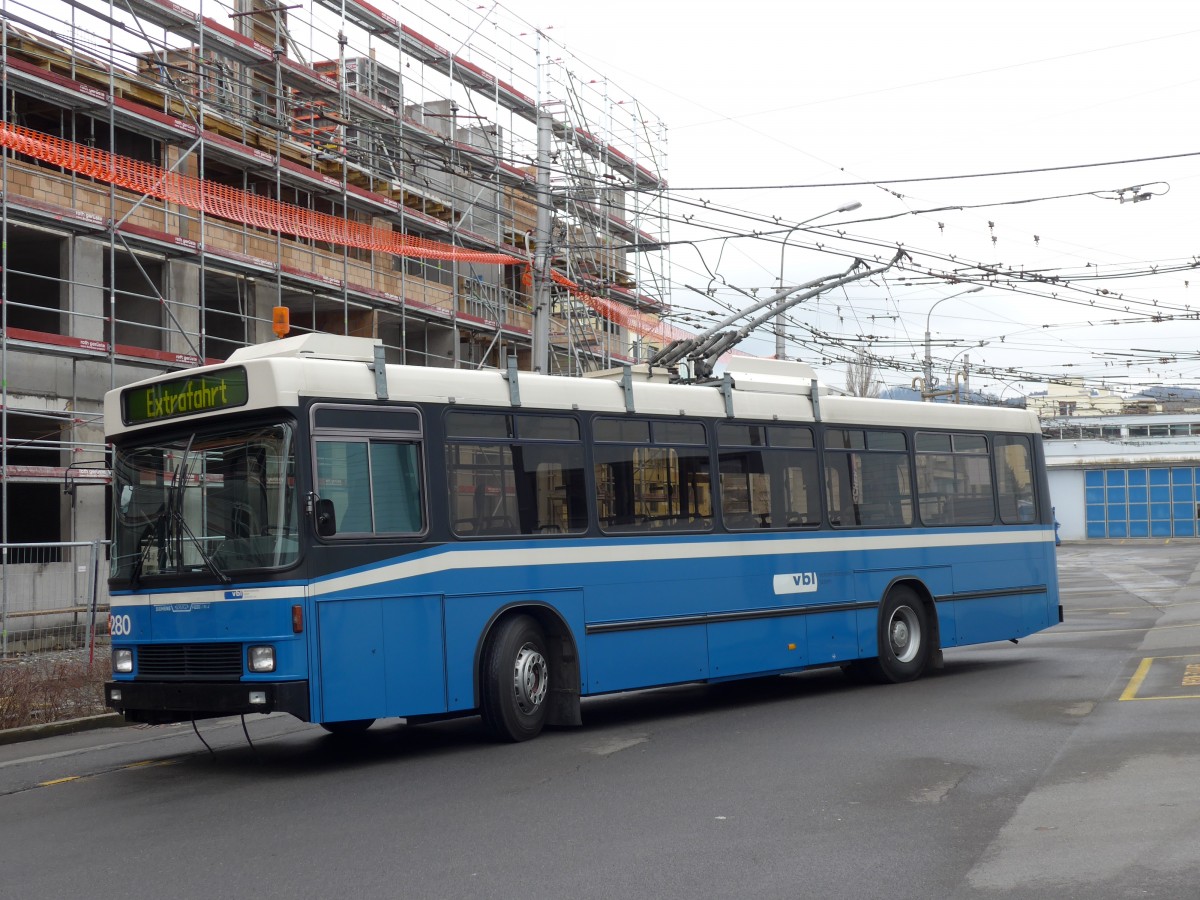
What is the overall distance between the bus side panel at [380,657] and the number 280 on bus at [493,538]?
0.02 metres

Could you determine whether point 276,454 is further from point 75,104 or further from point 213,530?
point 75,104

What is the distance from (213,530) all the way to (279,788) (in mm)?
1929

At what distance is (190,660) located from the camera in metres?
10.2

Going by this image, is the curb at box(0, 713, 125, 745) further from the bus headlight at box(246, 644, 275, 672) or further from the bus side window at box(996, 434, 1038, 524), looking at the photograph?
the bus side window at box(996, 434, 1038, 524)

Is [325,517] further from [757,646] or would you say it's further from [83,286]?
[83,286]

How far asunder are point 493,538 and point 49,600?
26.3 ft

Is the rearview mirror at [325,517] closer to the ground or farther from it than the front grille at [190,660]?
farther from it

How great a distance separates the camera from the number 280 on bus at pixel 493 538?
10.1m

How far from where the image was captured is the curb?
43.5ft

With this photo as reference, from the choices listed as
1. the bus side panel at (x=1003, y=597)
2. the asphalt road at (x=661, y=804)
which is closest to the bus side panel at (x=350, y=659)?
the asphalt road at (x=661, y=804)

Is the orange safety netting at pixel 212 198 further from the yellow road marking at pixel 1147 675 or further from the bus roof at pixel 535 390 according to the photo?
the yellow road marking at pixel 1147 675

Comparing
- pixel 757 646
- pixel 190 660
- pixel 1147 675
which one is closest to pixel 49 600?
pixel 190 660

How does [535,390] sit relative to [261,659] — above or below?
above

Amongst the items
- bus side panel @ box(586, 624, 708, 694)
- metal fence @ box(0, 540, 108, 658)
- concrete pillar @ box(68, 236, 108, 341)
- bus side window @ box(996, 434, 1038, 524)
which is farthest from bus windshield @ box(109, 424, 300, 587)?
concrete pillar @ box(68, 236, 108, 341)
